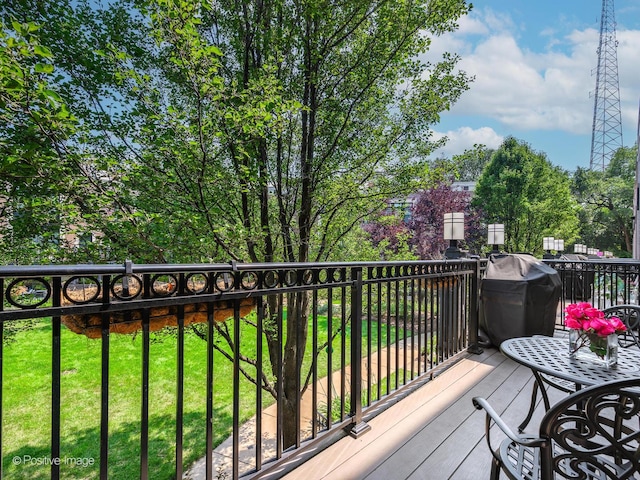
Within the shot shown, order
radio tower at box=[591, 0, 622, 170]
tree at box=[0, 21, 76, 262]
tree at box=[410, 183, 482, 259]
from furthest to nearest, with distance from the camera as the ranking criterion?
1. radio tower at box=[591, 0, 622, 170]
2. tree at box=[410, 183, 482, 259]
3. tree at box=[0, 21, 76, 262]

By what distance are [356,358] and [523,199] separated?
15018 millimetres

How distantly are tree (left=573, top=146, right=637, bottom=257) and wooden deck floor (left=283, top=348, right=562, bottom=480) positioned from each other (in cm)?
2542

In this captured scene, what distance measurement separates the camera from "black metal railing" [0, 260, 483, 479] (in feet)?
3.46

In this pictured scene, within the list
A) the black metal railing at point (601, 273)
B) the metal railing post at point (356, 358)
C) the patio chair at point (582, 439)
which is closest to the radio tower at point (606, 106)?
the black metal railing at point (601, 273)

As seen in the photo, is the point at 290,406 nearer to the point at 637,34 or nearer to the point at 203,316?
the point at 203,316

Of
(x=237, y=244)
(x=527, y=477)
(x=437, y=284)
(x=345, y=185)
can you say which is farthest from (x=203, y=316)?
(x=345, y=185)

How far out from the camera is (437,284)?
289 cm

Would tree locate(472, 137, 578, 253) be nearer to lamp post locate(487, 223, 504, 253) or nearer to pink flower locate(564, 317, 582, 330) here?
lamp post locate(487, 223, 504, 253)

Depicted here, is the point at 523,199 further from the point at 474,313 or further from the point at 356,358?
the point at 356,358

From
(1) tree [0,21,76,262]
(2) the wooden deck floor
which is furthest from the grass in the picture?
(2) the wooden deck floor

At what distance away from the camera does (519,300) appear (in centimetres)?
346

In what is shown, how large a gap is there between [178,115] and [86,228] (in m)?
1.38

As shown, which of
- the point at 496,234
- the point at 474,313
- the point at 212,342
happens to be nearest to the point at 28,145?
the point at 212,342

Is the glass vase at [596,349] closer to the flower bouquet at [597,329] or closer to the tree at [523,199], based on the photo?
the flower bouquet at [597,329]
